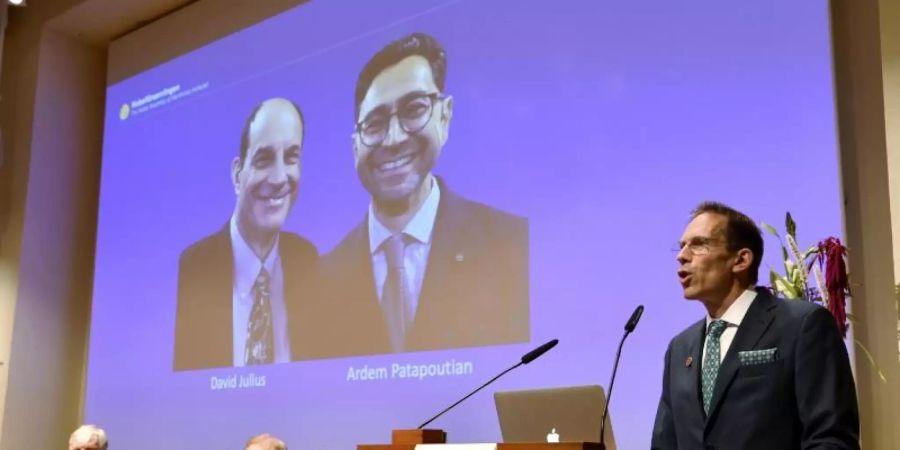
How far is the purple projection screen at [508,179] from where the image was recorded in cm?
365

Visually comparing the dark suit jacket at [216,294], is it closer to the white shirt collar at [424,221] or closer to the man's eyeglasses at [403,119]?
the white shirt collar at [424,221]

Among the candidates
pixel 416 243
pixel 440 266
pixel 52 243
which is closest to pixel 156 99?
pixel 52 243

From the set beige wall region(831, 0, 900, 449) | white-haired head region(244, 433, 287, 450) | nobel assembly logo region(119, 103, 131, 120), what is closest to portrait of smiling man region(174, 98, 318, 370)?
white-haired head region(244, 433, 287, 450)

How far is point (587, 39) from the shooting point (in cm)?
422

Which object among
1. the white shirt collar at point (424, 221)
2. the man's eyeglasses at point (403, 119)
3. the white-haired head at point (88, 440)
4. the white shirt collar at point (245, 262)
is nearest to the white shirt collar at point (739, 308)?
the white shirt collar at point (424, 221)

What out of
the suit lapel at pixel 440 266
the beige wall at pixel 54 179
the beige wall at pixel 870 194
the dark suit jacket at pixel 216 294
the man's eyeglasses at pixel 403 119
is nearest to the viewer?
the beige wall at pixel 870 194

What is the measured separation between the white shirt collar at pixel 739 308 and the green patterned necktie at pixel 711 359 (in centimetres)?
2

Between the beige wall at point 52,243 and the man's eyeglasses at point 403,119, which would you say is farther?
the beige wall at point 52,243

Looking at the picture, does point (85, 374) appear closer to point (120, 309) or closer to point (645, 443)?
point (120, 309)

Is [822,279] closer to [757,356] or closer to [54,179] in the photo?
[757,356]

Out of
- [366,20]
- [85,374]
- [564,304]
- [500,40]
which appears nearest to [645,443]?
[564,304]

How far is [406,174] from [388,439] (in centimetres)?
122

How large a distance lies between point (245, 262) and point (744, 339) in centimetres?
369

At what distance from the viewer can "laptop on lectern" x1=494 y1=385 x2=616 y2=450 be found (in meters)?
3.05
